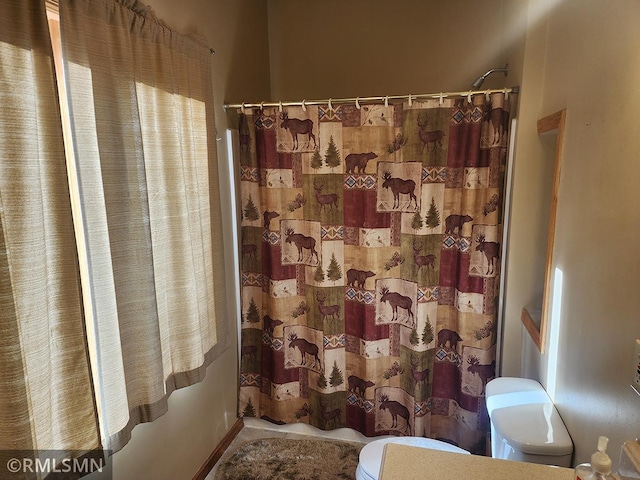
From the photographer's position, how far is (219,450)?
7.64 ft

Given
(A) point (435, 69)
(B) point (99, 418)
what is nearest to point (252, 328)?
(B) point (99, 418)

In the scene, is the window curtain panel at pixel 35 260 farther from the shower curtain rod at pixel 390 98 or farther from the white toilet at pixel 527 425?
the white toilet at pixel 527 425

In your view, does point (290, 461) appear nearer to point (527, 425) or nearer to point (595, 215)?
point (527, 425)

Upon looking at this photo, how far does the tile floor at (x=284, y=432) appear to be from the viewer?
2453 mm

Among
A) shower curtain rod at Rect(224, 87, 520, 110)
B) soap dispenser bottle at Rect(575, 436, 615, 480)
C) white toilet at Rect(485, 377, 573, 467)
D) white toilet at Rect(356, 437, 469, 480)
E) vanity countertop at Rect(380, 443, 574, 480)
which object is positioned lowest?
white toilet at Rect(356, 437, 469, 480)

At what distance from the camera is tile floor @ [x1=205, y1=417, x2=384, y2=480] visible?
2453mm

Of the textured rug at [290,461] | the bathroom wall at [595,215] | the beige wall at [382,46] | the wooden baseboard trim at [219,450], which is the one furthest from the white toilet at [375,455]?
the beige wall at [382,46]

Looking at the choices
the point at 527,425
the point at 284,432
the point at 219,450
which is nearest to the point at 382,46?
the point at 527,425

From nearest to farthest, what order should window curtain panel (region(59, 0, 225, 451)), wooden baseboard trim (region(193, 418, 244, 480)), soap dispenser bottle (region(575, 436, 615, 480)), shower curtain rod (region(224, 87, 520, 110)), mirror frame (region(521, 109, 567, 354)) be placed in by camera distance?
soap dispenser bottle (region(575, 436, 615, 480)) < window curtain panel (region(59, 0, 225, 451)) < mirror frame (region(521, 109, 567, 354)) < shower curtain rod (region(224, 87, 520, 110)) < wooden baseboard trim (region(193, 418, 244, 480))

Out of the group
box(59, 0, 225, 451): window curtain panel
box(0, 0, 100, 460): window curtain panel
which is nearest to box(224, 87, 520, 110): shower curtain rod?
box(59, 0, 225, 451): window curtain panel

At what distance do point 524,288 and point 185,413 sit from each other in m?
1.76

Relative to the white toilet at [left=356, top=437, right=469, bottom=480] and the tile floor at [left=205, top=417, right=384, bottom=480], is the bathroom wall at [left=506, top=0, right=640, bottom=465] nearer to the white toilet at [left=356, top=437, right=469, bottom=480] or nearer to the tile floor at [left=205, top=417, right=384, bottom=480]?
the white toilet at [left=356, top=437, right=469, bottom=480]

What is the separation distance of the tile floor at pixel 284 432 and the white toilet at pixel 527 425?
3.27ft

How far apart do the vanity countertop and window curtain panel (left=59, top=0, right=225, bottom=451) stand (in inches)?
36.9
